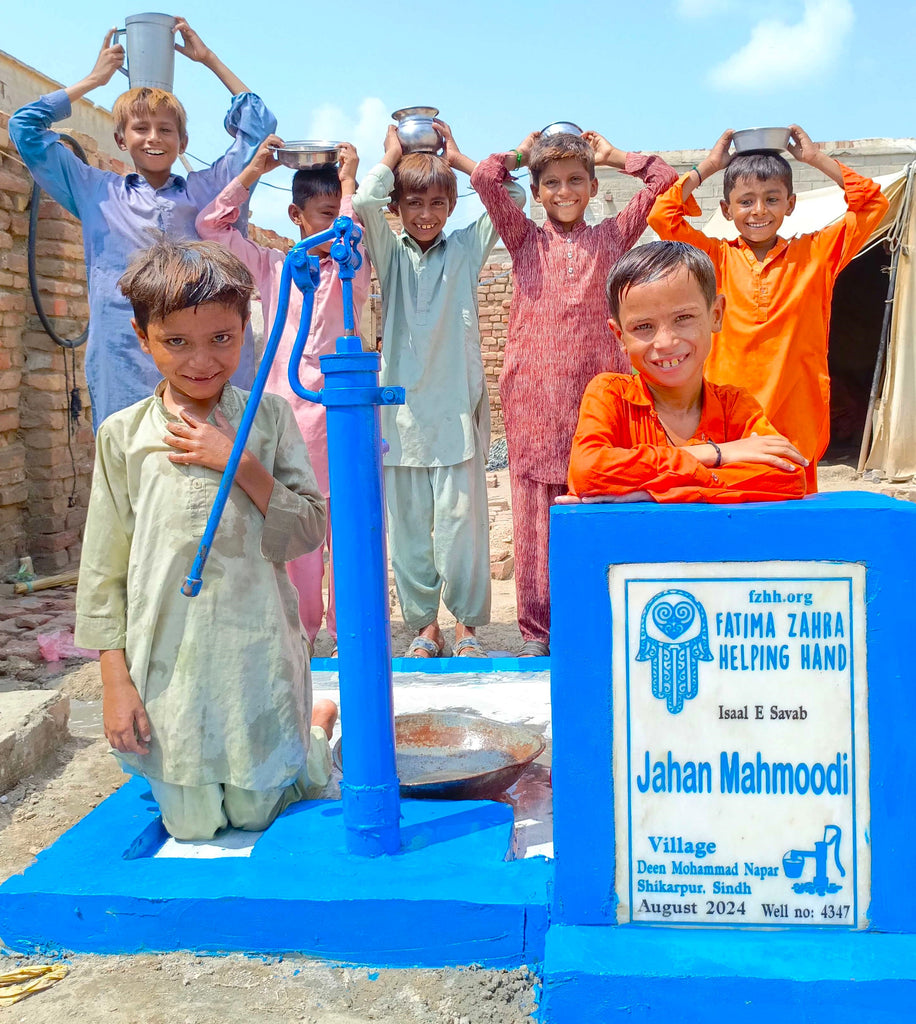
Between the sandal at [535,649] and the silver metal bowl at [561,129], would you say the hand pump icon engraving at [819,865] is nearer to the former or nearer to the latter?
the sandal at [535,649]

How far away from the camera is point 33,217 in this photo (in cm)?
584

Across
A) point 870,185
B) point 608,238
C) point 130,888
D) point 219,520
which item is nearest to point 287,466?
point 219,520

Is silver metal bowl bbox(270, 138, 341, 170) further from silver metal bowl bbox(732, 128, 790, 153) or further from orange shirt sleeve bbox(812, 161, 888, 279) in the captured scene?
orange shirt sleeve bbox(812, 161, 888, 279)

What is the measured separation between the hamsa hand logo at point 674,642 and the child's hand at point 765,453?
302 mm

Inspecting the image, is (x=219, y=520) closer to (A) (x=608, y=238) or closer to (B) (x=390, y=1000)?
(B) (x=390, y=1000)

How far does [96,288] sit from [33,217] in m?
2.24

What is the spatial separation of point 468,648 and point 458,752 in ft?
3.77

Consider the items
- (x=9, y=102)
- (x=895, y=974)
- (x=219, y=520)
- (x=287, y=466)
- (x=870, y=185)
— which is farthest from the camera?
(x=9, y=102)

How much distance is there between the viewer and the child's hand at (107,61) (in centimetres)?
414

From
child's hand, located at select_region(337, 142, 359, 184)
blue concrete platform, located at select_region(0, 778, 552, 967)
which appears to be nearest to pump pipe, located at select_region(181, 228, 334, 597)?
blue concrete platform, located at select_region(0, 778, 552, 967)

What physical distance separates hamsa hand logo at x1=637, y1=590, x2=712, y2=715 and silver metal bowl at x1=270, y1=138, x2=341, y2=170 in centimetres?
285

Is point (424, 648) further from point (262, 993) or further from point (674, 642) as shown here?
point (674, 642)

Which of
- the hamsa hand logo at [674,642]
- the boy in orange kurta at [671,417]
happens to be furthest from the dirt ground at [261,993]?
the boy in orange kurta at [671,417]

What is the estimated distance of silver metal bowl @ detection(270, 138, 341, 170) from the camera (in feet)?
13.2
